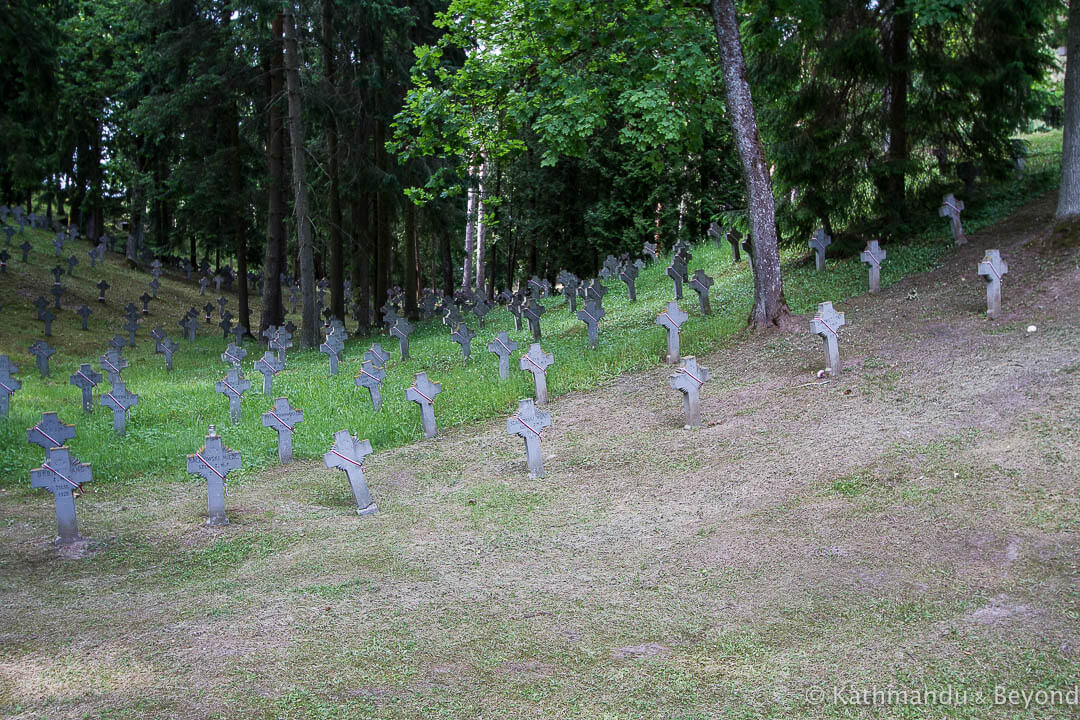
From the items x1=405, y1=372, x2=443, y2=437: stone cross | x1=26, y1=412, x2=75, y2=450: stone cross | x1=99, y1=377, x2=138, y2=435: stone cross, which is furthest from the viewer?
x1=99, y1=377, x2=138, y2=435: stone cross

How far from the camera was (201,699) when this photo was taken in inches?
171

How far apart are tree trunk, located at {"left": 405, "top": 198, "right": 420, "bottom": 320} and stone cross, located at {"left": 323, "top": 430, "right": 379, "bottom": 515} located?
15104mm

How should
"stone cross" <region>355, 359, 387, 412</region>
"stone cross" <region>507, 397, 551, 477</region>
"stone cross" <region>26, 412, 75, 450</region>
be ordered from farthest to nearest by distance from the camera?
"stone cross" <region>355, 359, 387, 412</region>, "stone cross" <region>26, 412, 75, 450</region>, "stone cross" <region>507, 397, 551, 477</region>

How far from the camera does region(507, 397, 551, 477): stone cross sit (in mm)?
8258

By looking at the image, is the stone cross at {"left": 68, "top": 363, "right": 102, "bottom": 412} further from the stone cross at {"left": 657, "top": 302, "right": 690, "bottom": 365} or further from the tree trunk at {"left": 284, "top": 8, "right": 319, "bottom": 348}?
the stone cross at {"left": 657, "top": 302, "right": 690, "bottom": 365}

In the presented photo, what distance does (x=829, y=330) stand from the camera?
9.70 metres

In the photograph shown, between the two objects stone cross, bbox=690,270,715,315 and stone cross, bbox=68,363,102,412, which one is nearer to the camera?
Answer: stone cross, bbox=68,363,102,412

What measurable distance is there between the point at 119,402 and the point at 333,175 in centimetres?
1196

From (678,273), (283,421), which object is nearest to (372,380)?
(283,421)

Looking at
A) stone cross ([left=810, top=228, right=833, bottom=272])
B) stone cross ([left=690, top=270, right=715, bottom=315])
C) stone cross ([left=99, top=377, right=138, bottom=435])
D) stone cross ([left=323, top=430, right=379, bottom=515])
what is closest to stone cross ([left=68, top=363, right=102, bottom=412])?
stone cross ([left=99, top=377, right=138, bottom=435])

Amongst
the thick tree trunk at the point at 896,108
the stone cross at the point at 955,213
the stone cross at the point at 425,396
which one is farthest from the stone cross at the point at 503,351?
the stone cross at the point at 955,213

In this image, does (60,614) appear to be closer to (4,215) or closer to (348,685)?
(348,685)

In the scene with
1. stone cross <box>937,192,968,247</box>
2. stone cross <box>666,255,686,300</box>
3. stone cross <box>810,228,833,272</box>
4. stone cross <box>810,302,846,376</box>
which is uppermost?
stone cross <box>937,192,968,247</box>

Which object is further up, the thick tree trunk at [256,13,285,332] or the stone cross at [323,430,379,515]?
the thick tree trunk at [256,13,285,332]
